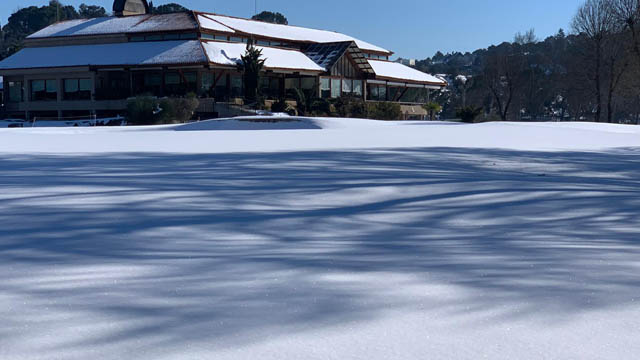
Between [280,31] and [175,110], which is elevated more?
[280,31]

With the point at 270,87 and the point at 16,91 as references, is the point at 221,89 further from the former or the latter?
the point at 16,91

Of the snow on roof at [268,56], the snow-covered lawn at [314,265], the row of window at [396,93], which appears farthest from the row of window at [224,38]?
the snow-covered lawn at [314,265]

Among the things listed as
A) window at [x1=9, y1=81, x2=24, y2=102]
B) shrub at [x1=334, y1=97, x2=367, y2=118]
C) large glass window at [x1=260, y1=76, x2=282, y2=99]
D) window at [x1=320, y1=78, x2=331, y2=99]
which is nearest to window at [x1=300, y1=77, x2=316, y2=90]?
window at [x1=320, y1=78, x2=331, y2=99]

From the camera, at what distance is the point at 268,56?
4112cm

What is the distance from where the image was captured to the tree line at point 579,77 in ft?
142

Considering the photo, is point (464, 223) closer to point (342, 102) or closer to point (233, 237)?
point (233, 237)

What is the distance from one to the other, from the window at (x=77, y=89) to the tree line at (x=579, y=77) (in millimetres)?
22490

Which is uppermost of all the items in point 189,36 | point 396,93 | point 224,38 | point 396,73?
point 224,38

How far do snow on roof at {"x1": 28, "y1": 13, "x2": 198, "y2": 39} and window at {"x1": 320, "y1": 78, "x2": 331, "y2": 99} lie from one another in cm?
967

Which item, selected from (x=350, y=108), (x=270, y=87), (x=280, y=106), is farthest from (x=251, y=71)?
(x=270, y=87)

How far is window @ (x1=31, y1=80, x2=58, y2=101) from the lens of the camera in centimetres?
4184

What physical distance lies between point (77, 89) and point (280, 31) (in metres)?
14.7

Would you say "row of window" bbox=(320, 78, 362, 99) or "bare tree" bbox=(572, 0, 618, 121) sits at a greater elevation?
"bare tree" bbox=(572, 0, 618, 121)

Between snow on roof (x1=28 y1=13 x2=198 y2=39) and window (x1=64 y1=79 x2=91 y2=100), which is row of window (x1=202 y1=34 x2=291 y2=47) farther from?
window (x1=64 y1=79 x2=91 y2=100)
